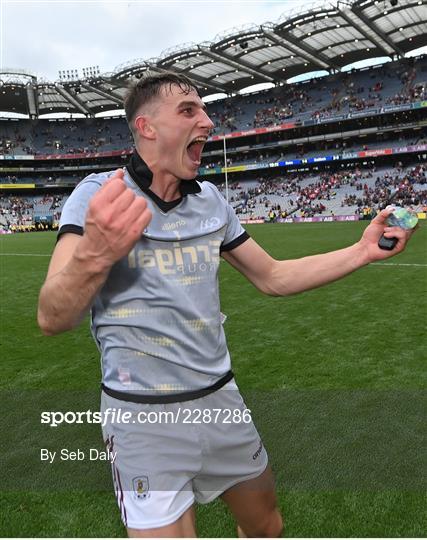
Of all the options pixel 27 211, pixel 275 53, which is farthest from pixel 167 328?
pixel 27 211

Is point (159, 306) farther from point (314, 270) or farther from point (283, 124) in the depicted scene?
point (283, 124)

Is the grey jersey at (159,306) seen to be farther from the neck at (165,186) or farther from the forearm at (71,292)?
the forearm at (71,292)

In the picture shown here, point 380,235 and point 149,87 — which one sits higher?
point 149,87

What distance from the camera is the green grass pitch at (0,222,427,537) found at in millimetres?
2930

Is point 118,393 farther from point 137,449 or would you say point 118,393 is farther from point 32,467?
point 32,467

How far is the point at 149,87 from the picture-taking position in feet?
5.97

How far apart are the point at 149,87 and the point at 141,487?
1.50m

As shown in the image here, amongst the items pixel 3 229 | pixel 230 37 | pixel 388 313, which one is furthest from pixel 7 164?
pixel 388 313

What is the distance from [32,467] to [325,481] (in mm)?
2228

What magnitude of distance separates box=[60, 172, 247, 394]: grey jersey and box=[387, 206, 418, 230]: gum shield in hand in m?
0.89

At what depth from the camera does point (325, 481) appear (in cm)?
326

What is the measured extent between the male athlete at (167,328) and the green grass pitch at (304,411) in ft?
4.37

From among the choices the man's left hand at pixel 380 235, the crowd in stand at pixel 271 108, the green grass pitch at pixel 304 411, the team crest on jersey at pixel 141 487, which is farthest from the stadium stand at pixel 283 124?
the team crest on jersey at pixel 141 487

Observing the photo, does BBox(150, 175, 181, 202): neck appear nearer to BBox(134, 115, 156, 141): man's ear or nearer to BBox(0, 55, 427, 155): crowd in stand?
BBox(134, 115, 156, 141): man's ear
